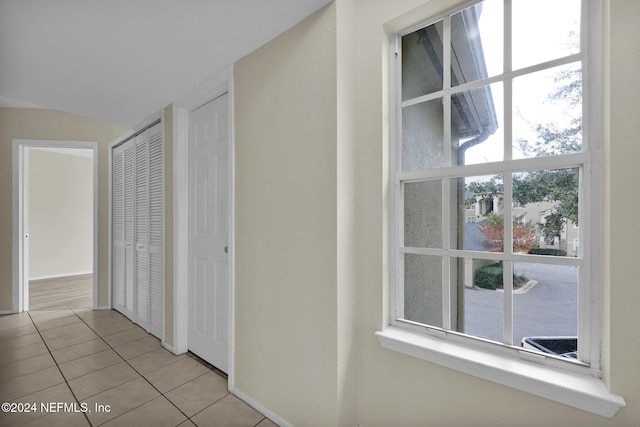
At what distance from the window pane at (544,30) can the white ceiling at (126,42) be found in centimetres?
88

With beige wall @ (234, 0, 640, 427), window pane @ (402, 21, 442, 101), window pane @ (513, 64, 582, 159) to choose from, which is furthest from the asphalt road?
window pane @ (402, 21, 442, 101)

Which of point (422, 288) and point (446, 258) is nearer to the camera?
point (446, 258)

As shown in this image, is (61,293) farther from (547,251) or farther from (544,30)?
(544,30)

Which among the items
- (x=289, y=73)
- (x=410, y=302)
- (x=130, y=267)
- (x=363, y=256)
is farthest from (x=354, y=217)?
(x=130, y=267)

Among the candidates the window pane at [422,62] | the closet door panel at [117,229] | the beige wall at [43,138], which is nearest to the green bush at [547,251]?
the window pane at [422,62]

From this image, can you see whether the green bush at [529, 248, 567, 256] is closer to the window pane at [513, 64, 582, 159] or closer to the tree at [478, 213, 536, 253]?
the tree at [478, 213, 536, 253]

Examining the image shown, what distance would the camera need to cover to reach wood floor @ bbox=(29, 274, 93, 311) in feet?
13.5

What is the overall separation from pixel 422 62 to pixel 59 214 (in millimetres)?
7407

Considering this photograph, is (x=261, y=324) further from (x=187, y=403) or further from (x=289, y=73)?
(x=289, y=73)

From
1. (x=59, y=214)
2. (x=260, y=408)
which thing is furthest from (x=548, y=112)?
(x=59, y=214)

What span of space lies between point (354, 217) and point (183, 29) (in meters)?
1.45

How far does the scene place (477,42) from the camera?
1.34 meters

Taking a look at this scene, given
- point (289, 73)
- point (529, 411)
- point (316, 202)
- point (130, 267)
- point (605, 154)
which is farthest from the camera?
point (130, 267)

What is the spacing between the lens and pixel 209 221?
240cm
